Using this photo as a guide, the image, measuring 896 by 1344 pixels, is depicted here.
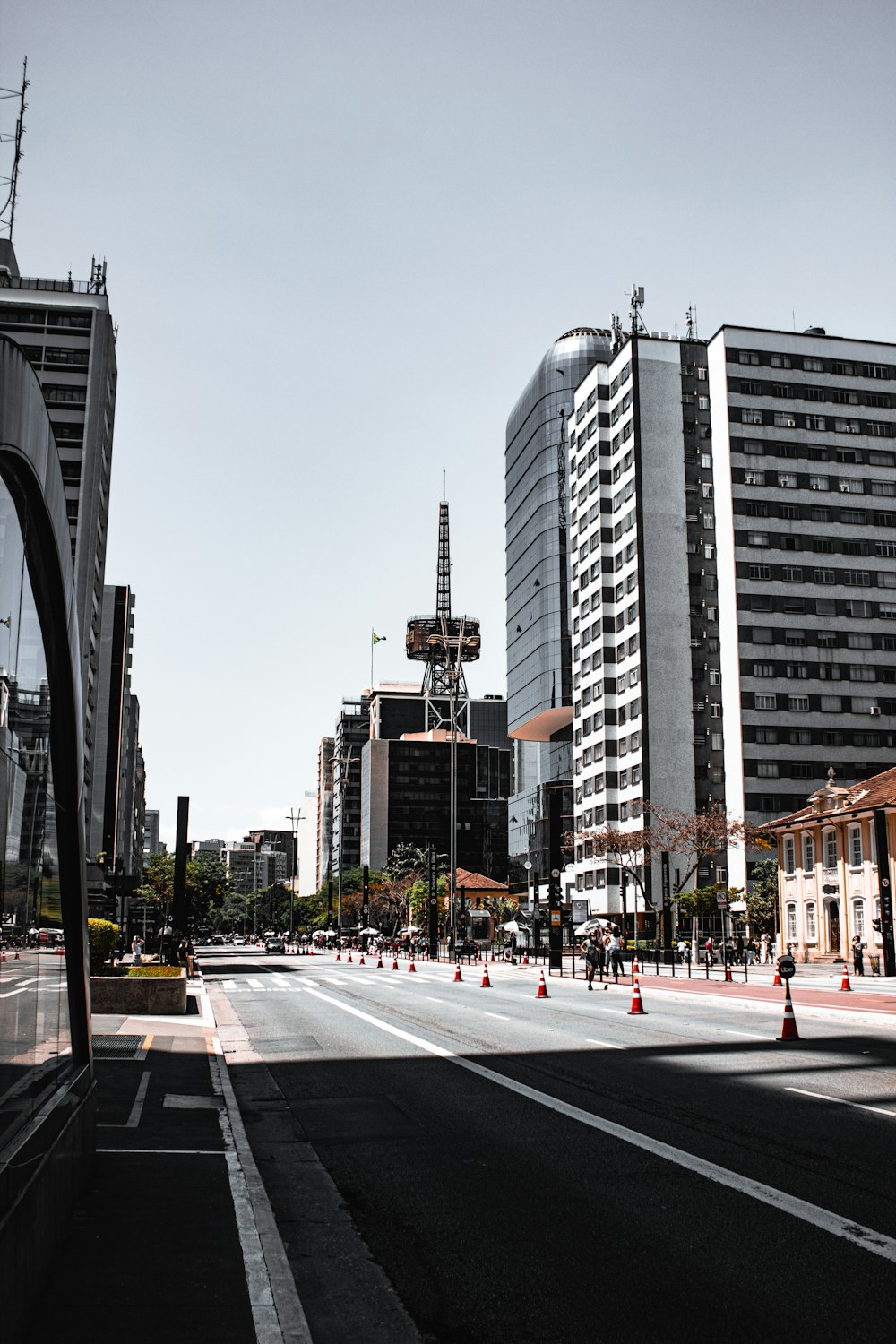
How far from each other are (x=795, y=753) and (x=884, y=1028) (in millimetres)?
65007

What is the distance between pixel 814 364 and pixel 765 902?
151 ft

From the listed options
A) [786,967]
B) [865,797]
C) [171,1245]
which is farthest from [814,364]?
[171,1245]

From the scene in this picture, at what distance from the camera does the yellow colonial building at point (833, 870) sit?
5506 cm

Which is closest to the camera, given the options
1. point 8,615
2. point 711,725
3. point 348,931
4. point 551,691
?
point 8,615

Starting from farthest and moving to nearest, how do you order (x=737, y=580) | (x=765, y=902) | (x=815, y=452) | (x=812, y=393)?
(x=812, y=393)
(x=815, y=452)
(x=737, y=580)
(x=765, y=902)

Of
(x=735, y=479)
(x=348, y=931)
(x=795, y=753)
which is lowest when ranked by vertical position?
(x=348, y=931)

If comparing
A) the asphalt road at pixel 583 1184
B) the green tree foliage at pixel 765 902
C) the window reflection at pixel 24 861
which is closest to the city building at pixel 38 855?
the window reflection at pixel 24 861

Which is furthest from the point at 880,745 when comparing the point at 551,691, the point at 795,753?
the point at 551,691

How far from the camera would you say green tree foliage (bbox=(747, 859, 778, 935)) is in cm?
6900

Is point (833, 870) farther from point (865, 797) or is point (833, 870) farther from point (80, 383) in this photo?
point (80, 383)

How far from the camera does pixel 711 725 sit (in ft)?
300

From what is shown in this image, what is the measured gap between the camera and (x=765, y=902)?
2753 inches

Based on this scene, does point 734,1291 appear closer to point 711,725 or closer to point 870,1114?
point 870,1114

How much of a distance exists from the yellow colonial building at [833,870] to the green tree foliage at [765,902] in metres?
3.83
